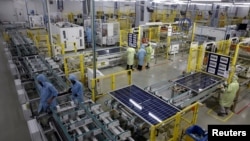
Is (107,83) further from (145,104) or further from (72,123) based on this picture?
(72,123)

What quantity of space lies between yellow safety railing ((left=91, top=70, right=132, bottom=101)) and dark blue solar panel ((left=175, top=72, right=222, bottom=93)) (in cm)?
226

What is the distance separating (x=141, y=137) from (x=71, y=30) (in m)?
10.3

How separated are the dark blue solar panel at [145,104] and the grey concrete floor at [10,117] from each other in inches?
133

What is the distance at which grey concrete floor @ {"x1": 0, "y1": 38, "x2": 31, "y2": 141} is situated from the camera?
6.20 m

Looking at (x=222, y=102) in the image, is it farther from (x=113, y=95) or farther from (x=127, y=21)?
(x=127, y=21)

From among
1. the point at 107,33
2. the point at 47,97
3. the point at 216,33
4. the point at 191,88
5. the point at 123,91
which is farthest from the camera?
the point at 107,33

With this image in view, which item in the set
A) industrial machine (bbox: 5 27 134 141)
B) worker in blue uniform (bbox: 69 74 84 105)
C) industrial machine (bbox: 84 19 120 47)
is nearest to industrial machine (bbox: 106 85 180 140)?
industrial machine (bbox: 5 27 134 141)

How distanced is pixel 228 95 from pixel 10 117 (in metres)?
8.12

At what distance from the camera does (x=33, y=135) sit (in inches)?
157

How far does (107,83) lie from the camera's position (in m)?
9.43

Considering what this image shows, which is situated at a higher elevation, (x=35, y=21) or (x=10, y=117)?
(x=35, y=21)

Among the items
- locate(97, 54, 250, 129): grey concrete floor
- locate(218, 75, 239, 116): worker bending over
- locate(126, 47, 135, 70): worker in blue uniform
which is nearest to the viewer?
locate(218, 75, 239, 116): worker bending over

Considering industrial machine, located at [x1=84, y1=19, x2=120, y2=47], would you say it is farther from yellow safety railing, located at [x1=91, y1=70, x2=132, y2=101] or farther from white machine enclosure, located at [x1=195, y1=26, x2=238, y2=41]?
white machine enclosure, located at [x1=195, y1=26, x2=238, y2=41]

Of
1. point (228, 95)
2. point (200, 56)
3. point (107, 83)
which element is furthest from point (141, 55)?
point (228, 95)
